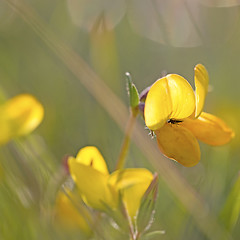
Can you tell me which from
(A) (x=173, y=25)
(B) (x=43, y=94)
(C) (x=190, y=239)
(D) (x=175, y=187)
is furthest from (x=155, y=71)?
(C) (x=190, y=239)

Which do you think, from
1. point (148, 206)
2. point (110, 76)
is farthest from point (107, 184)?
point (110, 76)

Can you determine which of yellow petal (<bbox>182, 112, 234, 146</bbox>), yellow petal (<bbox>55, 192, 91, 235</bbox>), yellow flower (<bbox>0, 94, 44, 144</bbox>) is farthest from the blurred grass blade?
yellow flower (<bbox>0, 94, 44, 144</bbox>)

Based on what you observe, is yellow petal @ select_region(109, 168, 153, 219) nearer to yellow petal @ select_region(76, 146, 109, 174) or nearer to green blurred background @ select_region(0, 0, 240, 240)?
yellow petal @ select_region(76, 146, 109, 174)

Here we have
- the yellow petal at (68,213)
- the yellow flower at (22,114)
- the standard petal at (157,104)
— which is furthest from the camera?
the yellow flower at (22,114)

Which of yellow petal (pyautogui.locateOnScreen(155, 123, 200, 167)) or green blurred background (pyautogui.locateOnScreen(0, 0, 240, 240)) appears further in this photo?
green blurred background (pyautogui.locateOnScreen(0, 0, 240, 240))

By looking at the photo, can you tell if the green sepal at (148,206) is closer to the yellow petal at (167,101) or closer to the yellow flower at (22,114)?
the yellow petal at (167,101)

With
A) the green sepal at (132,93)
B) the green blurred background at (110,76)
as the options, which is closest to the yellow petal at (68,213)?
the green blurred background at (110,76)
